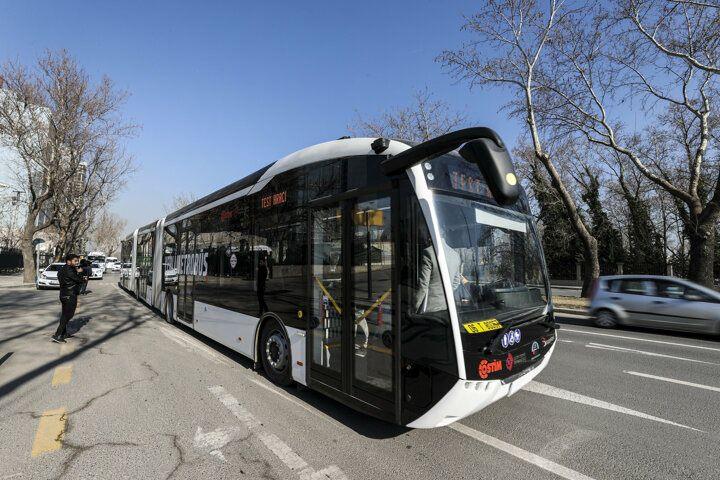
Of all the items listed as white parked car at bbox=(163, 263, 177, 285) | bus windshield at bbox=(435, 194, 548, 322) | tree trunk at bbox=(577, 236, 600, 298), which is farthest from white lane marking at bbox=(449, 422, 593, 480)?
tree trunk at bbox=(577, 236, 600, 298)

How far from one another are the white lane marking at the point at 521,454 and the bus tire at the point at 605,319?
889cm

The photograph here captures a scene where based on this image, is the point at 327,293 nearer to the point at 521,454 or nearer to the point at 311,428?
the point at 311,428

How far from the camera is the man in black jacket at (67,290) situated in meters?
7.77

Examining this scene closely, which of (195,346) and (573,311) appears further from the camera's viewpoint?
(573,311)

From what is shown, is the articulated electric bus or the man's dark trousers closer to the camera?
the articulated electric bus

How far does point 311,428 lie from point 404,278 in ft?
6.23

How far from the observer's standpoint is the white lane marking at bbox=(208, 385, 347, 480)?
10.1 feet

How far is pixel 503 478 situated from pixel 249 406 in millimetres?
2827

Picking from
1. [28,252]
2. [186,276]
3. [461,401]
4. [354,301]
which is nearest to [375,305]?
[354,301]

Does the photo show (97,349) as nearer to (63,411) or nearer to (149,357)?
(149,357)

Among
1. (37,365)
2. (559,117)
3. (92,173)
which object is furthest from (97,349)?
(92,173)

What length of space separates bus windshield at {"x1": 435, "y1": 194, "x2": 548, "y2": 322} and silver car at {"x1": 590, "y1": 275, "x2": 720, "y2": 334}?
7.68m

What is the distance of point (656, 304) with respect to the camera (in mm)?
9797

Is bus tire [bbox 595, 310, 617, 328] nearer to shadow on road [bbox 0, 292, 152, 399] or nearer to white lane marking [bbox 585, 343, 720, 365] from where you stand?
white lane marking [bbox 585, 343, 720, 365]
